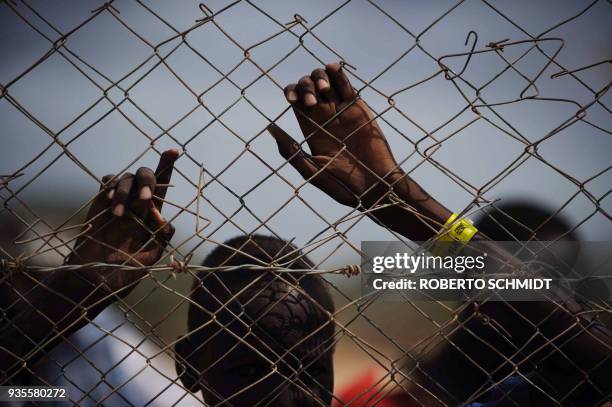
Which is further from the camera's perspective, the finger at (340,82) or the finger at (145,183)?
the finger at (340,82)

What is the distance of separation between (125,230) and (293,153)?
1.60 feet

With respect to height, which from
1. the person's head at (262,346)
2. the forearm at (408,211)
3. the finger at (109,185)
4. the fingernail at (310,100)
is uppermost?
the fingernail at (310,100)

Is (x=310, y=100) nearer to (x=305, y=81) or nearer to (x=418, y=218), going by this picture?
(x=305, y=81)

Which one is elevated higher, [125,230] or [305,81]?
[305,81]

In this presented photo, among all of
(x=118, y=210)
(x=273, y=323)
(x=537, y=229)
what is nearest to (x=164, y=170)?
(x=118, y=210)

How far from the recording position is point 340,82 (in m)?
1.75

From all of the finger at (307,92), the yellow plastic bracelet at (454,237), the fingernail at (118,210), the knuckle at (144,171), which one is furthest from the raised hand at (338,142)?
the fingernail at (118,210)

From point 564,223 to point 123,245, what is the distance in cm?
161

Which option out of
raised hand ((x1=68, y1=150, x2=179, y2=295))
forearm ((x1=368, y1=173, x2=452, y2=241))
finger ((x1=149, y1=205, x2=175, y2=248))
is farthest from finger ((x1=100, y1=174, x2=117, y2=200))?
forearm ((x1=368, y1=173, x2=452, y2=241))

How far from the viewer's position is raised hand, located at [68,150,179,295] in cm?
166

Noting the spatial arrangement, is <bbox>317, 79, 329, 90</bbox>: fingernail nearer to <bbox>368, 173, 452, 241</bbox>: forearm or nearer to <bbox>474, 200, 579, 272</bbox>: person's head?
<bbox>368, 173, 452, 241</bbox>: forearm

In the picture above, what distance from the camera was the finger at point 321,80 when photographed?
67.7 inches

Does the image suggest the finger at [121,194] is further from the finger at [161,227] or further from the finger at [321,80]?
the finger at [321,80]

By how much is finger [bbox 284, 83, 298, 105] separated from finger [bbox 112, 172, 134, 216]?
1.49ft
